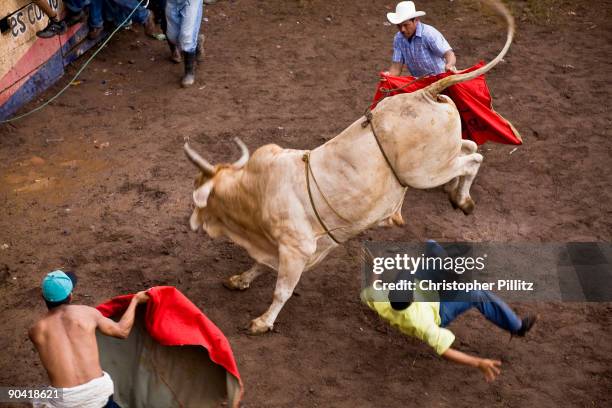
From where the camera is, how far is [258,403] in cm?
540

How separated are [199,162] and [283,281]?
3.54 ft

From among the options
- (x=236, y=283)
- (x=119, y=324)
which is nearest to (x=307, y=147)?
(x=236, y=283)

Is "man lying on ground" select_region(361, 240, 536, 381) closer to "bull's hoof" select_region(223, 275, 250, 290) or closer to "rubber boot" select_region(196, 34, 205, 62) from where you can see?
"bull's hoof" select_region(223, 275, 250, 290)

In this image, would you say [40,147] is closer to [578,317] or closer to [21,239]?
[21,239]

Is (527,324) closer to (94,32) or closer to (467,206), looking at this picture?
(467,206)

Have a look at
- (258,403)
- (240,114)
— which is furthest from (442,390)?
(240,114)

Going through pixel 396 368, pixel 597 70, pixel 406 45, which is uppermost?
pixel 406 45

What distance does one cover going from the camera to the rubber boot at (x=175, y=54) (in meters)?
10.1

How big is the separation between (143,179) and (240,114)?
1.62m

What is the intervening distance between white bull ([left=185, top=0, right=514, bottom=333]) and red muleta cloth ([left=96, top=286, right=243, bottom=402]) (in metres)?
1.19

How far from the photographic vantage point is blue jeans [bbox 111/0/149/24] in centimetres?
1025

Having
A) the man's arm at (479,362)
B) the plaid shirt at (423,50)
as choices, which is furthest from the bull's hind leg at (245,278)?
the plaid shirt at (423,50)

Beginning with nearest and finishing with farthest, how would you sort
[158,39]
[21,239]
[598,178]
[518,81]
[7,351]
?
[7,351] < [21,239] < [598,178] < [518,81] < [158,39]

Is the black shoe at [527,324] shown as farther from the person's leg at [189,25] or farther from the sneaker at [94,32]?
the sneaker at [94,32]
